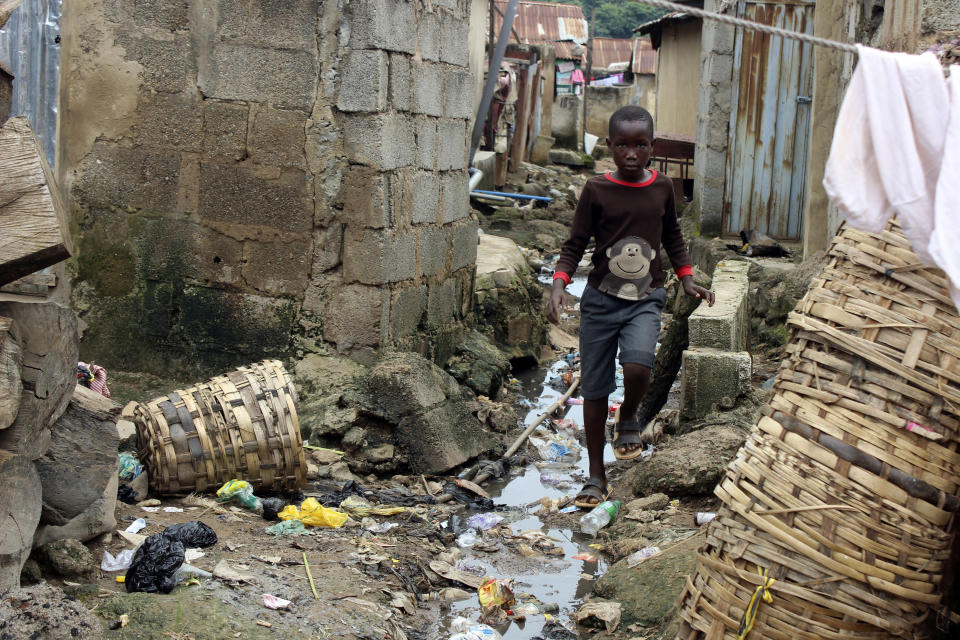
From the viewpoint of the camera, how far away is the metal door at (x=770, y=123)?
9.85 meters

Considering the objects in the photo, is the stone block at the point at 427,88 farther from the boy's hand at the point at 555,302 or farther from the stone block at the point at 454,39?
the boy's hand at the point at 555,302

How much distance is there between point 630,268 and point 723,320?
82 centimetres

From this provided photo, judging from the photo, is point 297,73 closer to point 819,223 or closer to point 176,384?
point 176,384

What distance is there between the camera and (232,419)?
4219mm

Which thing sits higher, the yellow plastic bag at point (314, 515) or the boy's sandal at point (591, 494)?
the yellow plastic bag at point (314, 515)

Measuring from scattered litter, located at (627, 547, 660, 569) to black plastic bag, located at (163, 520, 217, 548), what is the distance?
154 centimetres

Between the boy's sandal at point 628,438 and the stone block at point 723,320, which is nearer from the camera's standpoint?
the boy's sandal at point 628,438

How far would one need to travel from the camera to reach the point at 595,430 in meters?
4.61

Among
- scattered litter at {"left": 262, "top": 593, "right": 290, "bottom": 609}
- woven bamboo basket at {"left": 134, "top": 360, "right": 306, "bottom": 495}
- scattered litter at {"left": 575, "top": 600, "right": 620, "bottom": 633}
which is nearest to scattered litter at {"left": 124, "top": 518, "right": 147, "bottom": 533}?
woven bamboo basket at {"left": 134, "top": 360, "right": 306, "bottom": 495}

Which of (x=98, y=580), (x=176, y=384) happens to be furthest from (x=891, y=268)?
(x=176, y=384)

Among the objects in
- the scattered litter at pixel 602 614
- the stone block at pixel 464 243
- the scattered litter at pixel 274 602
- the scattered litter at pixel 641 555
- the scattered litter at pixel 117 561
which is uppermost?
the stone block at pixel 464 243

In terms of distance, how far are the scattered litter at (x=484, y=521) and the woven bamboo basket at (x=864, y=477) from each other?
2348mm

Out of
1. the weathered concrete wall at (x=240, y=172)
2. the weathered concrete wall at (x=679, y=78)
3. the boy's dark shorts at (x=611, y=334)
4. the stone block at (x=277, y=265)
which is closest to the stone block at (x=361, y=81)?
the weathered concrete wall at (x=240, y=172)

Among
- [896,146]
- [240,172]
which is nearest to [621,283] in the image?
[240,172]
